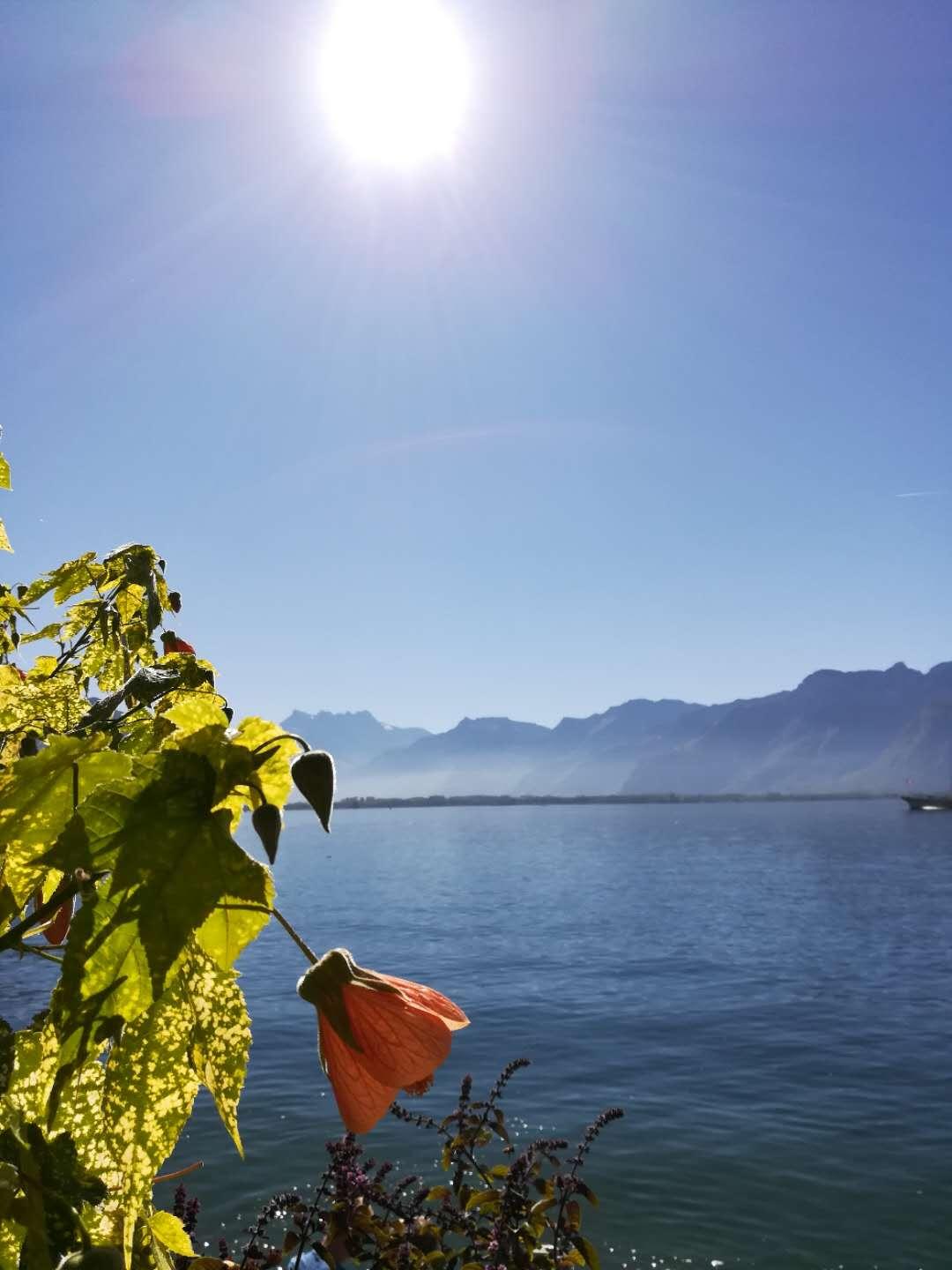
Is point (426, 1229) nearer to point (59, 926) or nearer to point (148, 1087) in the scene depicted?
point (59, 926)

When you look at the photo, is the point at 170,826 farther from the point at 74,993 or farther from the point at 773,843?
the point at 773,843

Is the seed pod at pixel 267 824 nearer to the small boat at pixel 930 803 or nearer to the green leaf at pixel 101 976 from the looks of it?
the green leaf at pixel 101 976

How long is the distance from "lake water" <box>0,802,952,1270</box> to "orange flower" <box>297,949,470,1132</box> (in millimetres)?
11053

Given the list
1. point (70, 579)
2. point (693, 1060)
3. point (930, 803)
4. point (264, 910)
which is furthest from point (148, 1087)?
point (930, 803)

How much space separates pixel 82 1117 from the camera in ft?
3.13

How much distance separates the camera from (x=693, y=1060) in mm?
18359

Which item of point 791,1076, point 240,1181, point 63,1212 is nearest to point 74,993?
point 63,1212

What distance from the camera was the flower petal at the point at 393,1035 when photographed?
0.95 meters

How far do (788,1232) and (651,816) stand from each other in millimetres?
173292

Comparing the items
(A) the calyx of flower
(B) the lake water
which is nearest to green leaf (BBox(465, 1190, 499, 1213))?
(A) the calyx of flower

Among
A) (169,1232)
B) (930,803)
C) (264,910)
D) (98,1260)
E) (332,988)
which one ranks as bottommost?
(930,803)

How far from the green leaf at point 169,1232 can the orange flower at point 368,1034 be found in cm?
34

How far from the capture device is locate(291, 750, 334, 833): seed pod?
81cm

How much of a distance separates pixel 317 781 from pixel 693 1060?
65.2 ft
